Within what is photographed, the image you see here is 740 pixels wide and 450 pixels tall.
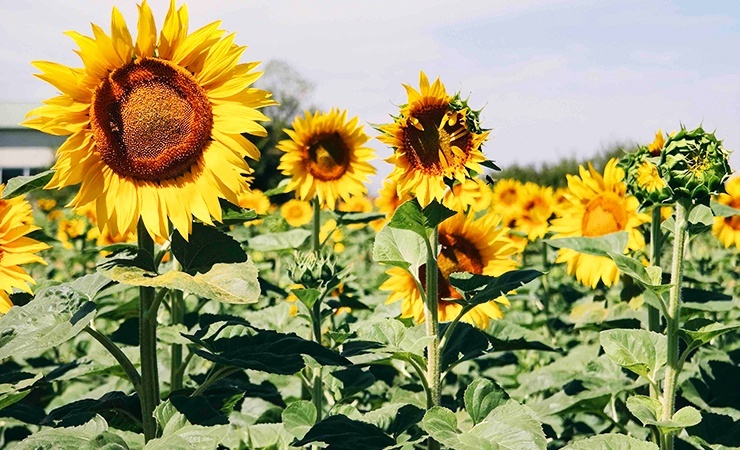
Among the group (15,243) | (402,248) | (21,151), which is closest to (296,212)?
(15,243)

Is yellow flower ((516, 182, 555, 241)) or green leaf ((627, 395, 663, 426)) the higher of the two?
yellow flower ((516, 182, 555, 241))

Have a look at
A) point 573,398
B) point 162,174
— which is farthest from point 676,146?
point 162,174

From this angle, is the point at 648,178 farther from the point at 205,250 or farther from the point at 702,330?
the point at 205,250

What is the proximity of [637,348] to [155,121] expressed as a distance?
1.36 m

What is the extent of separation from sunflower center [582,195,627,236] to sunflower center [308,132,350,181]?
3.94 ft

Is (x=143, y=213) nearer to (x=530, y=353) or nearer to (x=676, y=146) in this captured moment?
(x=676, y=146)

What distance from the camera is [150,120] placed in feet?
5.88

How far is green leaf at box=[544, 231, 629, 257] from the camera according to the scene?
2.34m

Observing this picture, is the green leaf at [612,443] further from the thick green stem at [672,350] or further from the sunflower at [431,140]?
the sunflower at [431,140]

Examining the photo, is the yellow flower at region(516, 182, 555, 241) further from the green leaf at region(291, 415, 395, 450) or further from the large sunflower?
the large sunflower

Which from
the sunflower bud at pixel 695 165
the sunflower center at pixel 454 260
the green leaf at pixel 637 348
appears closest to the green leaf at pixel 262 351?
the green leaf at pixel 637 348

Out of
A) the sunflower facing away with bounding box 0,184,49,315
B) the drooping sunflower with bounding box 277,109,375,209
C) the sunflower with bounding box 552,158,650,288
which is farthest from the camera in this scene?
the drooping sunflower with bounding box 277,109,375,209

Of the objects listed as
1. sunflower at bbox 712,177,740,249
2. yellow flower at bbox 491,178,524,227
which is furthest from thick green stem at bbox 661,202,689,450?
yellow flower at bbox 491,178,524,227

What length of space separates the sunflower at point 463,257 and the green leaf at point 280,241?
3.15 feet
